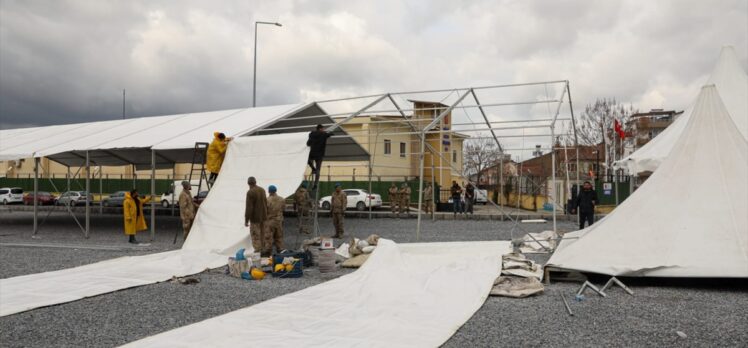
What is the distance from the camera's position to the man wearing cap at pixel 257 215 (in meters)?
9.95

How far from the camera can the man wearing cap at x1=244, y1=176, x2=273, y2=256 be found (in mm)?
9953

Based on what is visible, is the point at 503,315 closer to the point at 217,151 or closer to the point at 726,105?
the point at 217,151

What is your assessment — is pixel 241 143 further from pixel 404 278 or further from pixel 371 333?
pixel 371 333

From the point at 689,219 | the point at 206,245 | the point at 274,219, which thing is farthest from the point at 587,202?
the point at 206,245

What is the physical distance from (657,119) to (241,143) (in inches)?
2757

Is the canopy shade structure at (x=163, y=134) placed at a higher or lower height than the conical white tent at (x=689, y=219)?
higher

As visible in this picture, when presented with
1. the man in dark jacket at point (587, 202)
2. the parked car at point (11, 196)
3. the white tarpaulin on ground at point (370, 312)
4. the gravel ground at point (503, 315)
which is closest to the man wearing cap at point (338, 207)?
the gravel ground at point (503, 315)

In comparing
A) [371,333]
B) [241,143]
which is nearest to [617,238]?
[371,333]

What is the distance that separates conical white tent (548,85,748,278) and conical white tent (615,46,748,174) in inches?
204

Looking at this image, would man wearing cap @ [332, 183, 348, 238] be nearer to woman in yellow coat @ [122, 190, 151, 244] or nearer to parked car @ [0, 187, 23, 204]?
woman in yellow coat @ [122, 190, 151, 244]

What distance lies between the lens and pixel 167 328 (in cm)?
518

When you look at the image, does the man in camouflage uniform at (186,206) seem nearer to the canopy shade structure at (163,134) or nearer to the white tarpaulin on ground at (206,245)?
the white tarpaulin on ground at (206,245)

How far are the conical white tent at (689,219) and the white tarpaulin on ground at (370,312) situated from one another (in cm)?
159

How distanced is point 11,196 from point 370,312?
37.6 m
